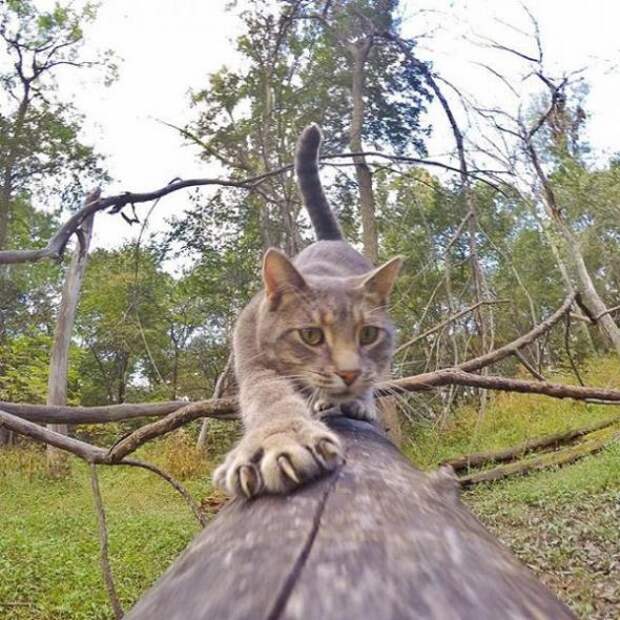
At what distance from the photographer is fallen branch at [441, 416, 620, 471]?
10297 millimetres

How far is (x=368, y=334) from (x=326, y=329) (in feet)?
0.66

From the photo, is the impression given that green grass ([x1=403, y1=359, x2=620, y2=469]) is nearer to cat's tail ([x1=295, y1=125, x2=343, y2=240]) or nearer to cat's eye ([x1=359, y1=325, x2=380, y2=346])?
cat's tail ([x1=295, y1=125, x2=343, y2=240])

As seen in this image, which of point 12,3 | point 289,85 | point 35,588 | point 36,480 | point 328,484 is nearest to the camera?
point 328,484

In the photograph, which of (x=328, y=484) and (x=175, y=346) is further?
(x=175, y=346)

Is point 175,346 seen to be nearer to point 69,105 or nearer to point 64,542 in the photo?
point 69,105

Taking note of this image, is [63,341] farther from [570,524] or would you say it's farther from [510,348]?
[510,348]

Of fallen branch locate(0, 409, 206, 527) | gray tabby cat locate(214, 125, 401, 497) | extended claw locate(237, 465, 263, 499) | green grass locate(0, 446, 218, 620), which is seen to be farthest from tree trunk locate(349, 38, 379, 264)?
extended claw locate(237, 465, 263, 499)

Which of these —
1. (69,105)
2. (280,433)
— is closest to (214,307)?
(69,105)

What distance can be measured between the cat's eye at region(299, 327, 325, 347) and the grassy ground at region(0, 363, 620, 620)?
11.5ft

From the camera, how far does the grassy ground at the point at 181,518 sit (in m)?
6.15

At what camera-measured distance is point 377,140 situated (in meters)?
9.26

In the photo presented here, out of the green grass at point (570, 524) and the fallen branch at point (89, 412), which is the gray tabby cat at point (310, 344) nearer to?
the fallen branch at point (89, 412)

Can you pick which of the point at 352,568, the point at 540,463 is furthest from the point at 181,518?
the point at 352,568

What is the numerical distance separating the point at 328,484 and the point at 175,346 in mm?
15709
